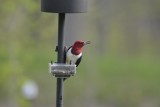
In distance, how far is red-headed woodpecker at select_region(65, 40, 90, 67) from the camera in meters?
5.01

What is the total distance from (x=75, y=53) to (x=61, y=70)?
158mm

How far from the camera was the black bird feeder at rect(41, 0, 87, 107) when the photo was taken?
16.3 ft

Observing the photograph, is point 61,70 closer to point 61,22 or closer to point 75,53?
point 75,53

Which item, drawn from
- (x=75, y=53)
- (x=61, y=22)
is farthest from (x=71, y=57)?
(x=61, y=22)

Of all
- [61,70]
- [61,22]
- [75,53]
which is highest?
[61,22]

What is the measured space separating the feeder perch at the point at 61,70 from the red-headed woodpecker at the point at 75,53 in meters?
0.07

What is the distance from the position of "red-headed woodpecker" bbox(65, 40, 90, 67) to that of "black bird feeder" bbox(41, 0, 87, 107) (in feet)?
0.16

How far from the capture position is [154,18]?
16.6 meters

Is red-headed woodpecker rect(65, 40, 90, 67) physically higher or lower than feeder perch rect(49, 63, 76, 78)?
higher

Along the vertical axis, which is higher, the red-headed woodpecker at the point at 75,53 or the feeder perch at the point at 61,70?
the red-headed woodpecker at the point at 75,53

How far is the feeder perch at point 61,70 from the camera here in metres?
4.99

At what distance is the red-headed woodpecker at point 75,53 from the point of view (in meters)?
5.01

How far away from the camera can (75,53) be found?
5.02 meters

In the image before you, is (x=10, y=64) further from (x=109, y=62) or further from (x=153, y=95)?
(x=109, y=62)
